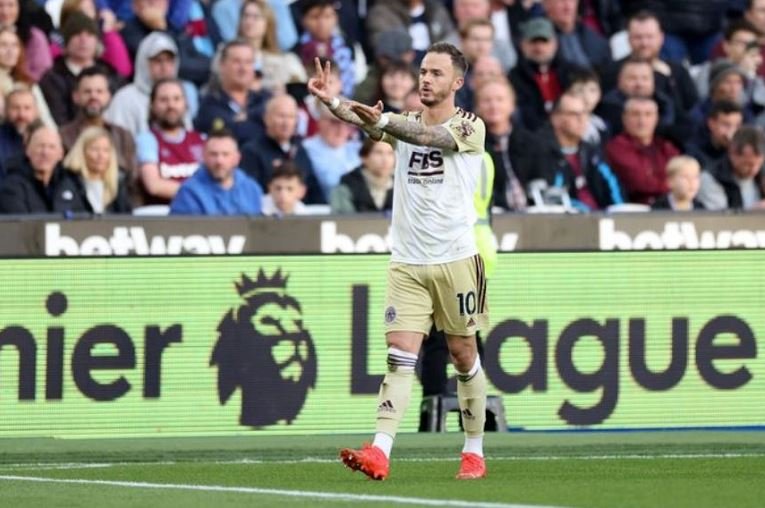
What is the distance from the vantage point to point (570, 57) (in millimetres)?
19219

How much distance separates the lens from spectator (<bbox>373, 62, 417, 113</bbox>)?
17.2 meters

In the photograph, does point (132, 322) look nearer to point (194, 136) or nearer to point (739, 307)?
point (194, 136)

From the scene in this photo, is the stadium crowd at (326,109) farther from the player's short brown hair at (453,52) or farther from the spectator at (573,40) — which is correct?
the player's short brown hair at (453,52)

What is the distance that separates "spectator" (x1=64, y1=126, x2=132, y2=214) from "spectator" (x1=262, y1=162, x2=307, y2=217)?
1218 millimetres

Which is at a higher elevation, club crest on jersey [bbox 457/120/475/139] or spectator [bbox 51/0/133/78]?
spectator [bbox 51/0/133/78]

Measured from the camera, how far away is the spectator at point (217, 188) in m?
15.4

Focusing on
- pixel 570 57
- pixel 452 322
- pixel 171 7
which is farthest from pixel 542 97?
pixel 452 322

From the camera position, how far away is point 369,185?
1572 cm

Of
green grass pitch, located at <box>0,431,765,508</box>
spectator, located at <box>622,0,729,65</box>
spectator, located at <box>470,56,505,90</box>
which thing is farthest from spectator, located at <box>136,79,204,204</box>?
spectator, located at <box>622,0,729,65</box>

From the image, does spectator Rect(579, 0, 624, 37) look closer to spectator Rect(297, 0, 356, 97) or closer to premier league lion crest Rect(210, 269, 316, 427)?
spectator Rect(297, 0, 356, 97)

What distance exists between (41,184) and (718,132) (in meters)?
6.49

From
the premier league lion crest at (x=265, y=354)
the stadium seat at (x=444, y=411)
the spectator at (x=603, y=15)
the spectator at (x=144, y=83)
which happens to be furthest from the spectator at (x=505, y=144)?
the spectator at (x=603, y=15)

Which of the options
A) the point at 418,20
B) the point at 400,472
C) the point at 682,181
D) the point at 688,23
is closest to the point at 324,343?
the point at 400,472

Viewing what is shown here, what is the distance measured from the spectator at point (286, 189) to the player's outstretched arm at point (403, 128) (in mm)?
6077
